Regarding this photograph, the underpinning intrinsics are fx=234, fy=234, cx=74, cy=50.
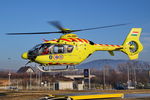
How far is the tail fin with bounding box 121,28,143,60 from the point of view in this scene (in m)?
31.6

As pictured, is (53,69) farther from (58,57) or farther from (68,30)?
(68,30)

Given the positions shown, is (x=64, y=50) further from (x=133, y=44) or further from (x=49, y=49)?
(x=133, y=44)

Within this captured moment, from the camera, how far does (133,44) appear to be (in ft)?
106

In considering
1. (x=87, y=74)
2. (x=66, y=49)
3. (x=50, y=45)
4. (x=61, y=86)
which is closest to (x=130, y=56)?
(x=66, y=49)

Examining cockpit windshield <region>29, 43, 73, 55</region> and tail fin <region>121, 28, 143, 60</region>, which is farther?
tail fin <region>121, 28, 143, 60</region>

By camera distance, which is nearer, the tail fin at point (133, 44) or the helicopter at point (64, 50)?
the helicopter at point (64, 50)

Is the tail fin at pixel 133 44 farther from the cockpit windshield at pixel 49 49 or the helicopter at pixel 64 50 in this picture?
the cockpit windshield at pixel 49 49

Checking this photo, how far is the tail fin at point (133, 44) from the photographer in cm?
3158

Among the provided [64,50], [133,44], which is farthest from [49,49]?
[133,44]

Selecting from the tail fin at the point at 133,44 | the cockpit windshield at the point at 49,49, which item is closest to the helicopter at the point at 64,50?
the cockpit windshield at the point at 49,49

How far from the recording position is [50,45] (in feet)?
88.8

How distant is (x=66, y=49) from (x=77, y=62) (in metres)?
2.11

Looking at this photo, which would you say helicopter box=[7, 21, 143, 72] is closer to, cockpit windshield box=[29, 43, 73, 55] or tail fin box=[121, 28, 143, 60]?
cockpit windshield box=[29, 43, 73, 55]

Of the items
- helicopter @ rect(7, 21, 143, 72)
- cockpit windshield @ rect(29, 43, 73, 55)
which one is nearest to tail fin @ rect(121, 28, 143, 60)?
helicopter @ rect(7, 21, 143, 72)
